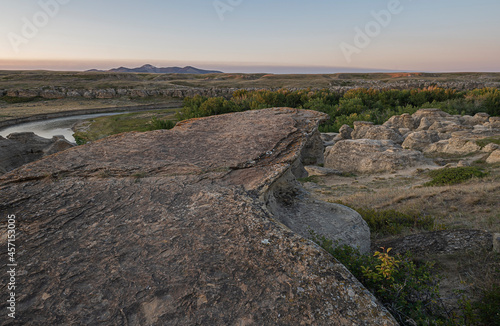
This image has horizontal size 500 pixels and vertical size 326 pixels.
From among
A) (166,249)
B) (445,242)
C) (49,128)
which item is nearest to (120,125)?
(49,128)

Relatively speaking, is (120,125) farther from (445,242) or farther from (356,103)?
(445,242)

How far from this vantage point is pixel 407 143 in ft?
70.9

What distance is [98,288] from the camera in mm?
2762

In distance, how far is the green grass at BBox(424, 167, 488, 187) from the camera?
42.0 ft

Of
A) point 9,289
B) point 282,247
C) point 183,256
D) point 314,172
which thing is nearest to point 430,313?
point 282,247

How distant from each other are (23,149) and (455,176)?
20.5 metres

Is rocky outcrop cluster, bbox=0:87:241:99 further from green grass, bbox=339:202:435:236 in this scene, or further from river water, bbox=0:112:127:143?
green grass, bbox=339:202:435:236

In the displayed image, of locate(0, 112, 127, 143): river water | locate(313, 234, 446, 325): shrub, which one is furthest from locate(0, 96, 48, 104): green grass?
locate(313, 234, 446, 325): shrub

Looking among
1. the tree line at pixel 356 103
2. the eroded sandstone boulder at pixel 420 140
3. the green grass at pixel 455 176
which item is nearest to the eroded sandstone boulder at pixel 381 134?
the eroded sandstone boulder at pixel 420 140

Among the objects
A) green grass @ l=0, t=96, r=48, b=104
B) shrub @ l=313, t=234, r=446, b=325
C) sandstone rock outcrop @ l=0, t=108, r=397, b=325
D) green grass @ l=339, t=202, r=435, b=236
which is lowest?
green grass @ l=0, t=96, r=48, b=104

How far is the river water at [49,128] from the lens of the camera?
2587 cm

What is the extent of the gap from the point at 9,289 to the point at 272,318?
8.13ft

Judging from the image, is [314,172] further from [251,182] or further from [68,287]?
[68,287]

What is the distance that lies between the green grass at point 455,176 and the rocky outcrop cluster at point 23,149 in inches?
710
